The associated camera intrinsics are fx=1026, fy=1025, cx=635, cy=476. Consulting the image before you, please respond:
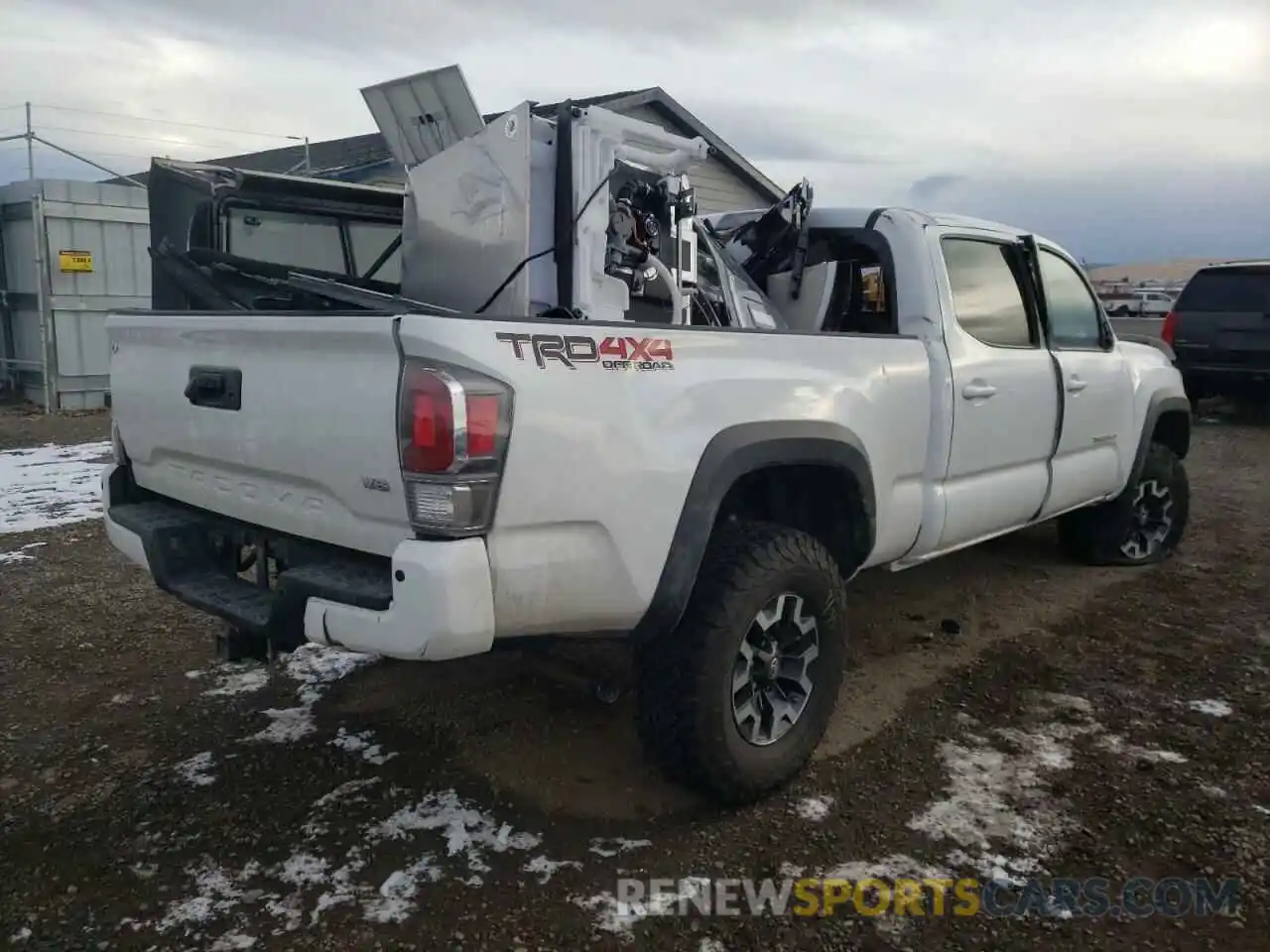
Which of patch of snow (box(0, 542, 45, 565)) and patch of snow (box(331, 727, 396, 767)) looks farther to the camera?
patch of snow (box(0, 542, 45, 565))

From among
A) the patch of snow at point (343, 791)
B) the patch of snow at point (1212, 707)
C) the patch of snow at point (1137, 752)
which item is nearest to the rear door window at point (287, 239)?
the patch of snow at point (343, 791)

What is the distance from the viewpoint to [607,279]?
3.71 meters

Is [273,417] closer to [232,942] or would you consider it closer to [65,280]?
[232,942]

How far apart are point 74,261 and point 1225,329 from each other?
44.2ft

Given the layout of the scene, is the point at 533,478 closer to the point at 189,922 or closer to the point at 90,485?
the point at 189,922

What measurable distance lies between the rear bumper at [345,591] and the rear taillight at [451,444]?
75mm

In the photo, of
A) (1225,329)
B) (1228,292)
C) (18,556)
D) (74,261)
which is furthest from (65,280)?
(1228,292)

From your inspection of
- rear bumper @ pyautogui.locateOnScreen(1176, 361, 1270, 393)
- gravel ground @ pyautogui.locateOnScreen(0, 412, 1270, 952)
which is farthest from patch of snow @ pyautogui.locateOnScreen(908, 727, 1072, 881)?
rear bumper @ pyautogui.locateOnScreen(1176, 361, 1270, 393)

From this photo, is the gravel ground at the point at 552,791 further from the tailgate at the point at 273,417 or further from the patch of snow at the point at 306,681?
the tailgate at the point at 273,417

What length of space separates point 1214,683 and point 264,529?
12.6ft

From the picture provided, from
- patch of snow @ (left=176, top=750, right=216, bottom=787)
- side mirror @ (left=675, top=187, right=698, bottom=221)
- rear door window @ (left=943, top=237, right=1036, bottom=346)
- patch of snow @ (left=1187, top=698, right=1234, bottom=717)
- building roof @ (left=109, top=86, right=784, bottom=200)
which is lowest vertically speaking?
patch of snow @ (left=176, top=750, right=216, bottom=787)

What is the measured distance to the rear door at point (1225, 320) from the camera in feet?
37.8

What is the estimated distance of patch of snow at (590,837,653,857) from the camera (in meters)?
3.01

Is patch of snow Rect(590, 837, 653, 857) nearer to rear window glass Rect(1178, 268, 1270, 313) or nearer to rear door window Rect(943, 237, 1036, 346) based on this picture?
rear door window Rect(943, 237, 1036, 346)
